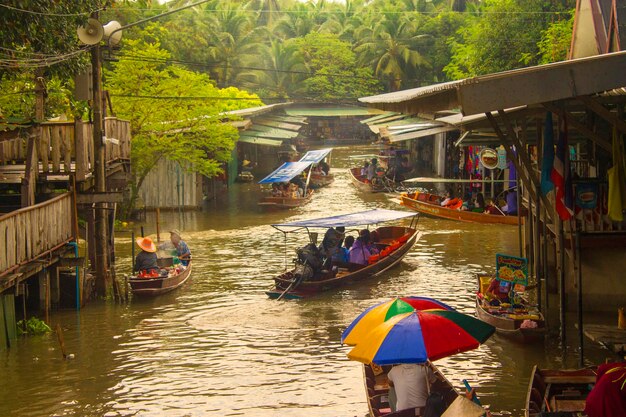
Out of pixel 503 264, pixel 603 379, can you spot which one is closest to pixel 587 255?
pixel 503 264

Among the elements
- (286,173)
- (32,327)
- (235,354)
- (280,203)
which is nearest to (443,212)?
(286,173)

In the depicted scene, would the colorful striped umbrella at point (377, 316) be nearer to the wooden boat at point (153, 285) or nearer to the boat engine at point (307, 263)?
the boat engine at point (307, 263)

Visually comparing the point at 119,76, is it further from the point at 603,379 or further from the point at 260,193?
the point at 603,379

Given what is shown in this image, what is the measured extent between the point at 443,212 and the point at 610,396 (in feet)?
79.2

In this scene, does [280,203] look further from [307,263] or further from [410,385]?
[410,385]

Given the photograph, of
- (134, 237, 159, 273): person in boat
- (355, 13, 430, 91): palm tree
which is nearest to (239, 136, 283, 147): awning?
(355, 13, 430, 91): palm tree

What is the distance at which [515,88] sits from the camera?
1004cm

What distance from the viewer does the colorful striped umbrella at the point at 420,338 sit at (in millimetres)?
9977

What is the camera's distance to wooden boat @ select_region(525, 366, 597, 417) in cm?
1077

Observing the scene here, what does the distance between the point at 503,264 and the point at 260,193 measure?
1063 inches

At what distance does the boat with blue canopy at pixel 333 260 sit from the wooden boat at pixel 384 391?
321 inches

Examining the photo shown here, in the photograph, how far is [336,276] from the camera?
71.2 feet

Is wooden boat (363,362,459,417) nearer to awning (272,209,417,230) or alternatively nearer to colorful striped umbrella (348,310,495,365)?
colorful striped umbrella (348,310,495,365)

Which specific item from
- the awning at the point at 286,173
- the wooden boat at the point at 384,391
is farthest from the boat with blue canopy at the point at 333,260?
the awning at the point at 286,173
